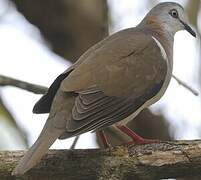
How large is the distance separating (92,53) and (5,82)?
70cm

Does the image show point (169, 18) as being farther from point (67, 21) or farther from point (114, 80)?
point (114, 80)

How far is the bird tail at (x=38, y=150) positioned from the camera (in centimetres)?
367

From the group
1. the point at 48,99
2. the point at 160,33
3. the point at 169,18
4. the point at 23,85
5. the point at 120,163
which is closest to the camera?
the point at 120,163

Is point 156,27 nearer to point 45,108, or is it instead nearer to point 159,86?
point 159,86

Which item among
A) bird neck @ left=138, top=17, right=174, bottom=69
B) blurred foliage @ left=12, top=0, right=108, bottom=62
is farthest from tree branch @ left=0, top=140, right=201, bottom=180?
blurred foliage @ left=12, top=0, right=108, bottom=62

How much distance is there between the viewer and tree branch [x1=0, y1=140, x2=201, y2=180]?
12.8 feet

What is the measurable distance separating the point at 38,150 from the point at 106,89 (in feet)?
2.44

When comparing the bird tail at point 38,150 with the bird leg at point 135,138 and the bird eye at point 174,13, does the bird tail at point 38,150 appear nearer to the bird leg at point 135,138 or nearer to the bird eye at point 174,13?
the bird leg at point 135,138

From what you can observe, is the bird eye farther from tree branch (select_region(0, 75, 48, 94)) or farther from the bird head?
tree branch (select_region(0, 75, 48, 94))

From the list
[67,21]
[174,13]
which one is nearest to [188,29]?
[174,13]

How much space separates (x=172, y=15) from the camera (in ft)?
18.4

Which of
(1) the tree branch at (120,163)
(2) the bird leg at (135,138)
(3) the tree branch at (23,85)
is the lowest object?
(2) the bird leg at (135,138)

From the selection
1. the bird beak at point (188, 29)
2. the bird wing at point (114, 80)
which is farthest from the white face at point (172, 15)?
the bird wing at point (114, 80)

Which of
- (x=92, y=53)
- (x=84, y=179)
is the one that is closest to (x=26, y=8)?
(x=92, y=53)
